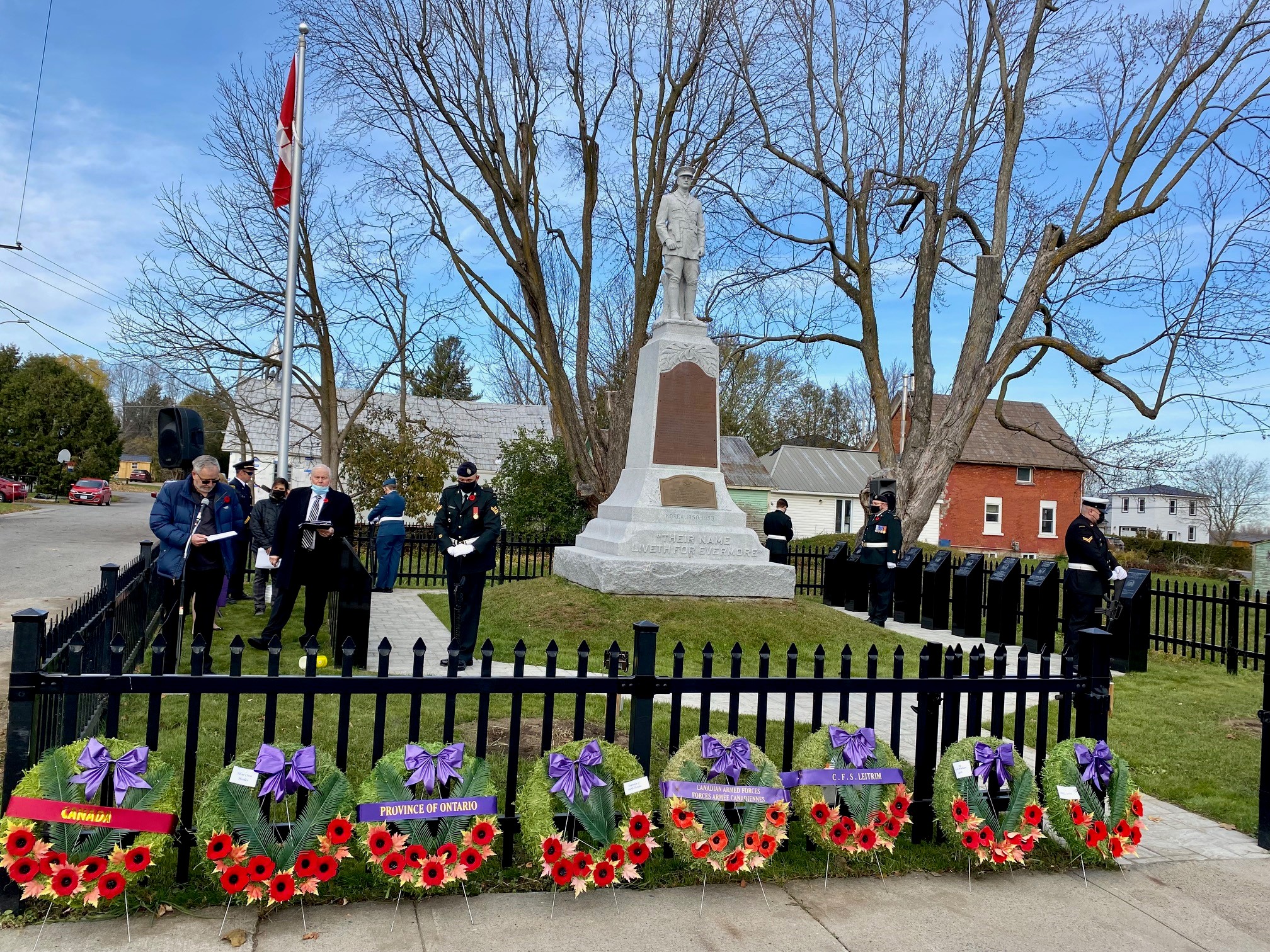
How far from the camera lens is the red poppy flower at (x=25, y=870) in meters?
3.25

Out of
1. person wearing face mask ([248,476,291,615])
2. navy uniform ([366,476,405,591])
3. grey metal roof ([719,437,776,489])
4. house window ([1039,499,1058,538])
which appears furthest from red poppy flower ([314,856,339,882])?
house window ([1039,499,1058,538])

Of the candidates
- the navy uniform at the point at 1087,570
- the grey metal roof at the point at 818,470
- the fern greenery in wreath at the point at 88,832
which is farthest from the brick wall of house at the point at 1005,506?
the fern greenery in wreath at the point at 88,832

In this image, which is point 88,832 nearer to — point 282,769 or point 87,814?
point 87,814

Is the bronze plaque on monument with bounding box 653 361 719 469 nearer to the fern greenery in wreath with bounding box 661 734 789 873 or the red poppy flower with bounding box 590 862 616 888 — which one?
the fern greenery in wreath with bounding box 661 734 789 873

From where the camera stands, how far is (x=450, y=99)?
819 inches

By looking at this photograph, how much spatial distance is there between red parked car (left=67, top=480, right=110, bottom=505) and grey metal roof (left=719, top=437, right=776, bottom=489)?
110ft

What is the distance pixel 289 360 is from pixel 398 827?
1140cm

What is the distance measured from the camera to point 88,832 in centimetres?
343

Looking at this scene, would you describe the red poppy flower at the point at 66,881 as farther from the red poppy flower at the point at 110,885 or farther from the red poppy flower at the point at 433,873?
the red poppy flower at the point at 433,873

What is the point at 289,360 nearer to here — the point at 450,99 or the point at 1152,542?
the point at 450,99

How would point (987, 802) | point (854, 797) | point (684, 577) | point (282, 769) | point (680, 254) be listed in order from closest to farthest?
1. point (282, 769)
2. point (854, 797)
3. point (987, 802)
4. point (684, 577)
5. point (680, 254)

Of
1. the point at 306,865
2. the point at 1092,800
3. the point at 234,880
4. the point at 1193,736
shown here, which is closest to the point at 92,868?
the point at 234,880

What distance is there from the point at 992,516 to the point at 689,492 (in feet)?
125

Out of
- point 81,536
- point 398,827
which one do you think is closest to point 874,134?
point 398,827
